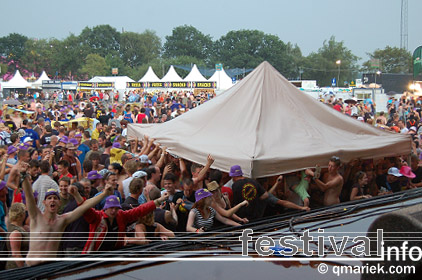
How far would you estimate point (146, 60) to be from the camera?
366 feet

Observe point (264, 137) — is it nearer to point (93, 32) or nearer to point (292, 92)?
point (292, 92)

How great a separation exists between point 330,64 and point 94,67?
44.2 m

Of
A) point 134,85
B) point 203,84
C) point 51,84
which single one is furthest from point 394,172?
point 51,84

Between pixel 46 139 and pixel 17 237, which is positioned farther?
pixel 46 139

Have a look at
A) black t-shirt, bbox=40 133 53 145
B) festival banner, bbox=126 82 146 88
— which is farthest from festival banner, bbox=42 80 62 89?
black t-shirt, bbox=40 133 53 145

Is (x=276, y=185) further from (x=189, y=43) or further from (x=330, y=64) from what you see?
(x=189, y=43)

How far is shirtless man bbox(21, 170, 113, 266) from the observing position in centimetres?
418

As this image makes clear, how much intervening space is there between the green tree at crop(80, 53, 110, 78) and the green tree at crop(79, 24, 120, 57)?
2302 centimetres

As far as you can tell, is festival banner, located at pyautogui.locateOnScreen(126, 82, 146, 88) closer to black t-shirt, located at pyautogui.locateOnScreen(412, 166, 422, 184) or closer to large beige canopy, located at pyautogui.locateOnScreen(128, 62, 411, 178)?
large beige canopy, located at pyautogui.locateOnScreen(128, 62, 411, 178)

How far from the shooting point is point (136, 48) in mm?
112375

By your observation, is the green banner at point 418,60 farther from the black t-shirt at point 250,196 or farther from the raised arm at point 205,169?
the black t-shirt at point 250,196

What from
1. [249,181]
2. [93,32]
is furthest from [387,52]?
[249,181]

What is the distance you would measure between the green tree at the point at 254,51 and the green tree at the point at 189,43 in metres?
7.00

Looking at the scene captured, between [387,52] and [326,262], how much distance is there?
74.6 m
